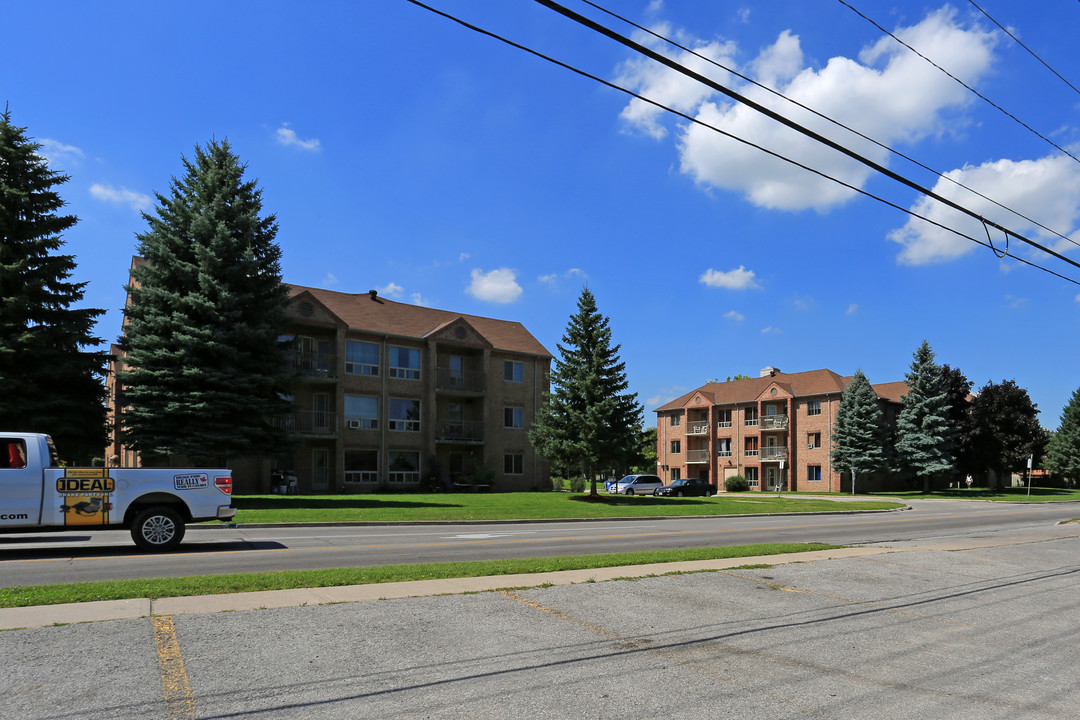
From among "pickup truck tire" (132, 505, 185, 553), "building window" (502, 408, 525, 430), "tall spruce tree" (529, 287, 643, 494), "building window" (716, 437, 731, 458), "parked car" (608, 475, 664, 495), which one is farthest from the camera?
"building window" (716, 437, 731, 458)

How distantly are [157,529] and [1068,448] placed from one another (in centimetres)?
9103

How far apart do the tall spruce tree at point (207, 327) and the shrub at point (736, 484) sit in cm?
4550

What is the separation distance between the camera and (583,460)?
36.8 m

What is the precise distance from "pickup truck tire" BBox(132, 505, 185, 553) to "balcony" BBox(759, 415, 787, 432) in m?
58.2

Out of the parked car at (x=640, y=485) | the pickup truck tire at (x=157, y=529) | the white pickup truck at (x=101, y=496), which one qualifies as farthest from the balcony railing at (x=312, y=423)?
the pickup truck tire at (x=157, y=529)

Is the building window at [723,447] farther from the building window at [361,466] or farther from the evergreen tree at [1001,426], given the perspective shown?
the building window at [361,466]

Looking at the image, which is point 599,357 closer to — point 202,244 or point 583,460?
point 583,460

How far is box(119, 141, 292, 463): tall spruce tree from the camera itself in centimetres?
2602

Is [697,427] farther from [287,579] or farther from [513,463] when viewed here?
[287,579]

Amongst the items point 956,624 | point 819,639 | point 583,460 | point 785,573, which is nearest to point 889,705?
point 819,639

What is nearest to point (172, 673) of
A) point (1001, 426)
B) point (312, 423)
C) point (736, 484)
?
point (312, 423)

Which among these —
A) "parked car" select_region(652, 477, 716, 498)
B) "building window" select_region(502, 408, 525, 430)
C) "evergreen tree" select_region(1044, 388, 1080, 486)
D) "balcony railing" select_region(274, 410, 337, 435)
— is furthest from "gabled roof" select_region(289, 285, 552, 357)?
"evergreen tree" select_region(1044, 388, 1080, 486)

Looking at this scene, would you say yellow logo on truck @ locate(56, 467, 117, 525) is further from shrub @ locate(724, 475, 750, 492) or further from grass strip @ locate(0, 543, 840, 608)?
shrub @ locate(724, 475, 750, 492)

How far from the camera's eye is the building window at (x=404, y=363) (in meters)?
40.8
